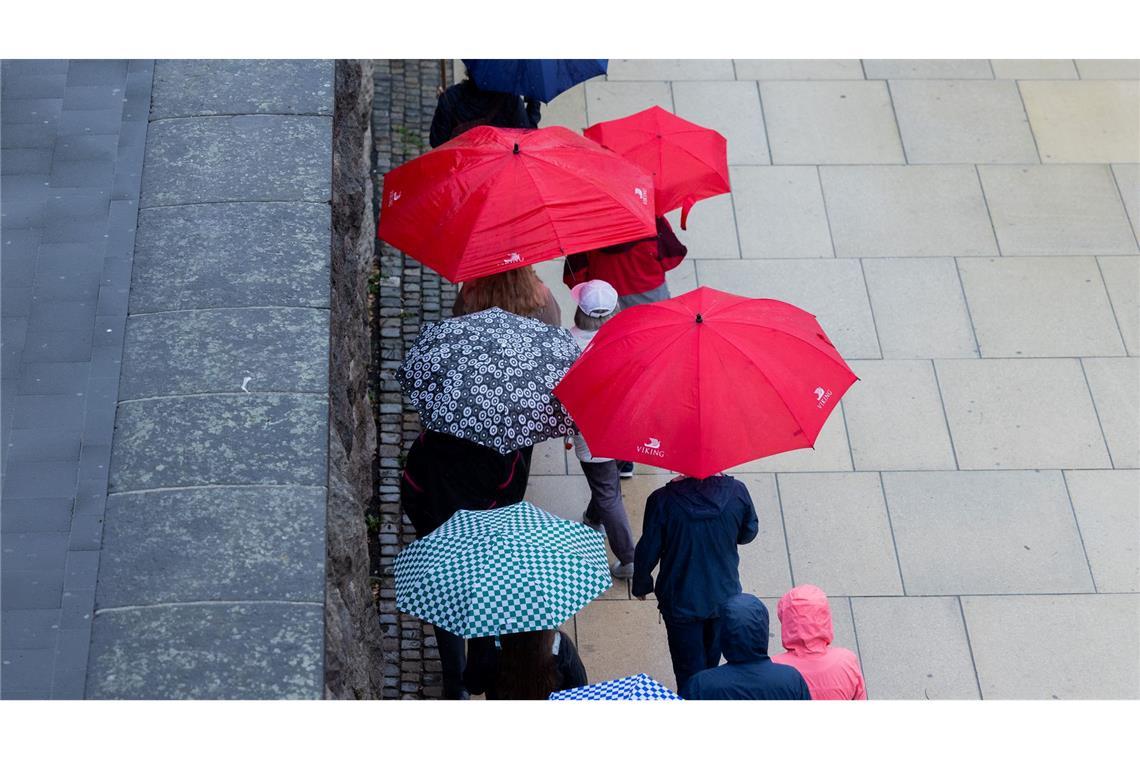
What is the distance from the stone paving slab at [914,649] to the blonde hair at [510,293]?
2.41 m

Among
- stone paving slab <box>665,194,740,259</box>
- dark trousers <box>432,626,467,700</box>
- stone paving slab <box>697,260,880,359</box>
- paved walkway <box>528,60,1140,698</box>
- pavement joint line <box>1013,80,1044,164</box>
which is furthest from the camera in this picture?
pavement joint line <box>1013,80,1044,164</box>

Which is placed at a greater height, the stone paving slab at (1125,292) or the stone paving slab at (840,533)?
the stone paving slab at (1125,292)

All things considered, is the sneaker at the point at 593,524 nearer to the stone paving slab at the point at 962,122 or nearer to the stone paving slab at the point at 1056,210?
the stone paving slab at the point at 1056,210

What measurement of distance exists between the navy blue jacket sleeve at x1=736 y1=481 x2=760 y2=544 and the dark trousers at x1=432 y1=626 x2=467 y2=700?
148 cm

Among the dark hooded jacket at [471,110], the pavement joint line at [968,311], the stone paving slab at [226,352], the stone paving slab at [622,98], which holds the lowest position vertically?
the stone paving slab at [226,352]

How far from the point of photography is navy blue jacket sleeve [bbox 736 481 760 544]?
234 inches

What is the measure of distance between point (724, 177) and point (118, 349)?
3439 mm

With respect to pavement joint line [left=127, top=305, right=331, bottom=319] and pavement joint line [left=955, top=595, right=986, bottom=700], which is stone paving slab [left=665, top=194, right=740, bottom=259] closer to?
pavement joint line [left=955, top=595, right=986, bottom=700]

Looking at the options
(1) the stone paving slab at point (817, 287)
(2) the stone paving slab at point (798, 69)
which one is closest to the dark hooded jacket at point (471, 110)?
(1) the stone paving slab at point (817, 287)

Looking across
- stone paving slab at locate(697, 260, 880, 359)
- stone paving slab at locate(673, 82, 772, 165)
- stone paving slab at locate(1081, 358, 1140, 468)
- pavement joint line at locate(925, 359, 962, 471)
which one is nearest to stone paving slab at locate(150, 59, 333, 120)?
stone paving slab at locate(697, 260, 880, 359)

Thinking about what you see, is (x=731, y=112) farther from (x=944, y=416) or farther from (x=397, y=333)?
(x=397, y=333)

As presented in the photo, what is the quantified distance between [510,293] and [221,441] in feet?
6.38

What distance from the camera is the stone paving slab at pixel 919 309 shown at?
8.59m

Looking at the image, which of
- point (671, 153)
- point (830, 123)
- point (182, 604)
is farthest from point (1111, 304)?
point (182, 604)
